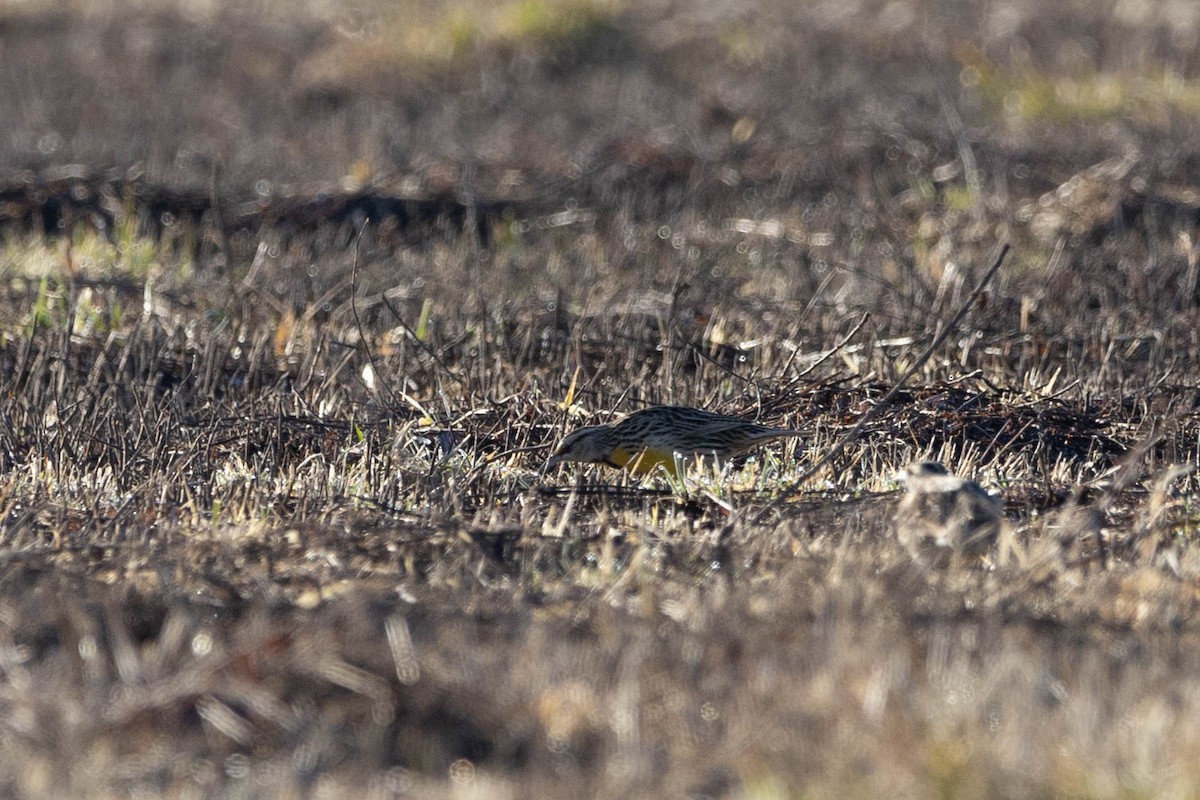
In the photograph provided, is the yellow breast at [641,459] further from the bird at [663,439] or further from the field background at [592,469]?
the field background at [592,469]

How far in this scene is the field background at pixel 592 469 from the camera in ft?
12.1

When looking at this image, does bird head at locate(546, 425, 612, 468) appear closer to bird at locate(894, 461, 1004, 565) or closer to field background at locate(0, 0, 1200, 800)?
field background at locate(0, 0, 1200, 800)

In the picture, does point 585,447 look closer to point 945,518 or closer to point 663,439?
point 663,439

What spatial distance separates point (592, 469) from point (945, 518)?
184 cm

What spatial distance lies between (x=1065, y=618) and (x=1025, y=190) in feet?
30.5

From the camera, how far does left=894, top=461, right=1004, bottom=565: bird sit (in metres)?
4.94

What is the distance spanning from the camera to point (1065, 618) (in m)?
4.44

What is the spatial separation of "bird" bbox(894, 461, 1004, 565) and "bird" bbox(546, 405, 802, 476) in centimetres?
113

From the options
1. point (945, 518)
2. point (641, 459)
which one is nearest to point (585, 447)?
point (641, 459)

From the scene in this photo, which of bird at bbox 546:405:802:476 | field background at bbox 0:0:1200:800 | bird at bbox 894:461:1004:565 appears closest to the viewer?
field background at bbox 0:0:1200:800

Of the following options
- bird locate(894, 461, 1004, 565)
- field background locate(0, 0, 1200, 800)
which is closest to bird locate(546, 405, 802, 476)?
field background locate(0, 0, 1200, 800)

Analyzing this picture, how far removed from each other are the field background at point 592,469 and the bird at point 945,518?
10cm

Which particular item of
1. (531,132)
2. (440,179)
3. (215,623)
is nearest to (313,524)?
(215,623)

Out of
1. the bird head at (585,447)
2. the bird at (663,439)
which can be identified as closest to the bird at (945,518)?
the bird at (663,439)
